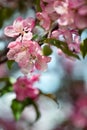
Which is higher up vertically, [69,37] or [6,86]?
[69,37]

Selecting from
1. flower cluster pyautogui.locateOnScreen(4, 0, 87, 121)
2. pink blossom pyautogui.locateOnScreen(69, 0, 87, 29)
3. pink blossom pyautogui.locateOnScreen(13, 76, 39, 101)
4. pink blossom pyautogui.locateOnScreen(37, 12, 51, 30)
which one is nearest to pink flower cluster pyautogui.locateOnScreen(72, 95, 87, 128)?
pink blossom pyautogui.locateOnScreen(13, 76, 39, 101)

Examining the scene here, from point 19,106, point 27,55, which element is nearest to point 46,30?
point 27,55

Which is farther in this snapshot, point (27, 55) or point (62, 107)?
point (62, 107)

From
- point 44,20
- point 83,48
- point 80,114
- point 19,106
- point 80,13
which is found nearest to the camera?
point 80,13

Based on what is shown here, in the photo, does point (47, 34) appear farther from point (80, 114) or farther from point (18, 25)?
point (80, 114)

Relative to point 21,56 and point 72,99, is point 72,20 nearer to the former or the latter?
point 21,56

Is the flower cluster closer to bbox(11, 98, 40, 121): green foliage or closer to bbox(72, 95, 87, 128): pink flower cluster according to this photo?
bbox(11, 98, 40, 121): green foliage
